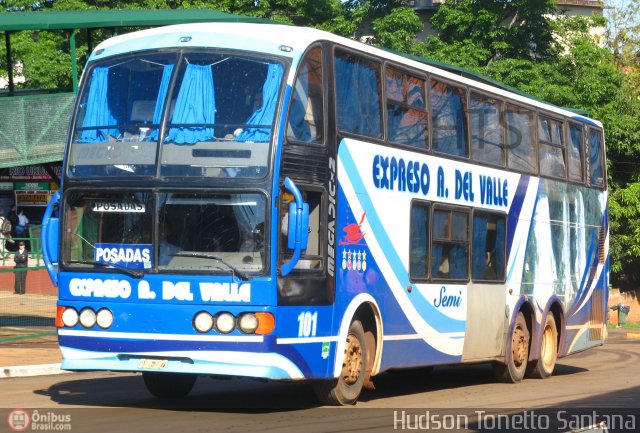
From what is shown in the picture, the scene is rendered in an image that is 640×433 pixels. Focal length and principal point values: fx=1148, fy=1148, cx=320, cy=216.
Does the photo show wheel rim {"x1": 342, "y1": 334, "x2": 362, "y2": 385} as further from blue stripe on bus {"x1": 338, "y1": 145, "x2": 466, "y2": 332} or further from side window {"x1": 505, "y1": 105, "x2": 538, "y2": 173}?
side window {"x1": 505, "y1": 105, "x2": 538, "y2": 173}

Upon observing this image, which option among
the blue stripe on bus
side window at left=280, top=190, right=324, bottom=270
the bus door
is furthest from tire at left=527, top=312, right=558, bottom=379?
side window at left=280, top=190, right=324, bottom=270

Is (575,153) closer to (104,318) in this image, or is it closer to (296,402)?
(296,402)

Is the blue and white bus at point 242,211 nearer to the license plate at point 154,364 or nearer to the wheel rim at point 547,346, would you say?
the license plate at point 154,364

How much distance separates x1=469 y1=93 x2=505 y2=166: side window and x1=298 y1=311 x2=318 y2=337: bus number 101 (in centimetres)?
517

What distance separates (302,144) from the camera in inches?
465

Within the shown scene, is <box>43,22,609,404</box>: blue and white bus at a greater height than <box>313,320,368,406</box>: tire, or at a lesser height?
greater

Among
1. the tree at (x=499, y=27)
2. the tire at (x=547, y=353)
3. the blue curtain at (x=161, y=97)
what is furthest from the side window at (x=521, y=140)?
the tree at (x=499, y=27)

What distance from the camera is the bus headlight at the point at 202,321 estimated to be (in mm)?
11273

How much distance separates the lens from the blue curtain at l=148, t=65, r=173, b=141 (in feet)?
38.2

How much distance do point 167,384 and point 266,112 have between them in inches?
143

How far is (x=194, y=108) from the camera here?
11.6 metres

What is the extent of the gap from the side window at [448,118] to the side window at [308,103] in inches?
123

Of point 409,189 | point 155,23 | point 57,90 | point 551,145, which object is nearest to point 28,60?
point 57,90

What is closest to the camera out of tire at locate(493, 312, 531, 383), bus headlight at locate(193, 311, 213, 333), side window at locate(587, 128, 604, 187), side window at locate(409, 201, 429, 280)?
bus headlight at locate(193, 311, 213, 333)
